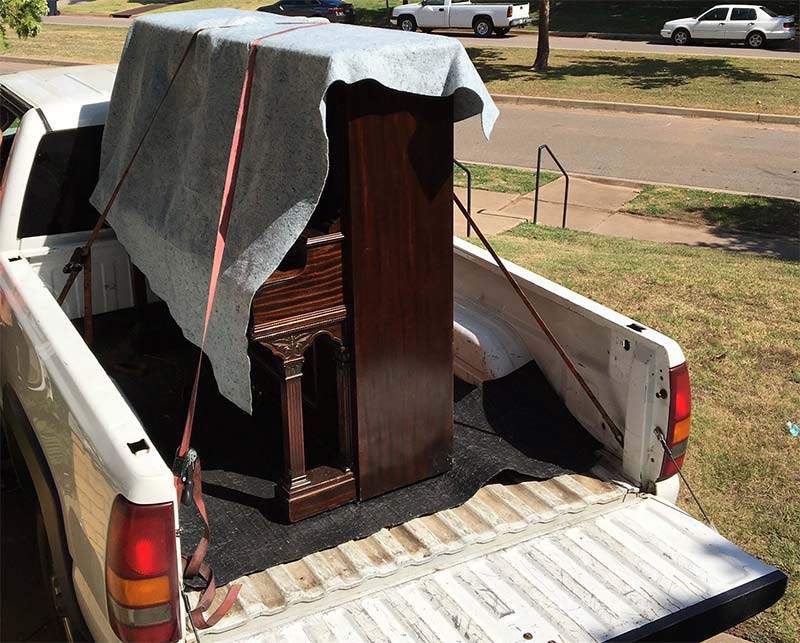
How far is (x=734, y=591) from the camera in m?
3.13

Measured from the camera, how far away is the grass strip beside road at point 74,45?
26.5 meters

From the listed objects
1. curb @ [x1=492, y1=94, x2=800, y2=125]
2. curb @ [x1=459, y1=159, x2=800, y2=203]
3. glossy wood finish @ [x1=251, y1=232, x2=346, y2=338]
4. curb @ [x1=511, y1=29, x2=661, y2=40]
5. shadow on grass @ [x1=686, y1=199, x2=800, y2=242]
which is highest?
glossy wood finish @ [x1=251, y1=232, x2=346, y2=338]

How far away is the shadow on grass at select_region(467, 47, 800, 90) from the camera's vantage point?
2081 centimetres

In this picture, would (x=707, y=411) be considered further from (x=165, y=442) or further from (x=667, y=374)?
(x=165, y=442)

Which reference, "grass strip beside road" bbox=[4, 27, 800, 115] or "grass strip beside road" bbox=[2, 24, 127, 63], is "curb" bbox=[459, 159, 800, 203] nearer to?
"grass strip beside road" bbox=[4, 27, 800, 115]

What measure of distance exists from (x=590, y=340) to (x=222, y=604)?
1835mm

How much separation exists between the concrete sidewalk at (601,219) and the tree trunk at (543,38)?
967 centimetres

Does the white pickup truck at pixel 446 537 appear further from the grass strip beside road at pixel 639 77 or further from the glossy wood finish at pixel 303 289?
the grass strip beside road at pixel 639 77

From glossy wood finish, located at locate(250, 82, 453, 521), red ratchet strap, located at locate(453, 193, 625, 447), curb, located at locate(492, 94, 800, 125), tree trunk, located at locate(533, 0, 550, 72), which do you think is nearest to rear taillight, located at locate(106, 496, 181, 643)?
glossy wood finish, located at locate(250, 82, 453, 521)

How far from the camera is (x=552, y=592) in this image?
3162mm

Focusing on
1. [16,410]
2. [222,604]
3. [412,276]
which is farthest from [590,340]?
[16,410]

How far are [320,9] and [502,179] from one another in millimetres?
24405

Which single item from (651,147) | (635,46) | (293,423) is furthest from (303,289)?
(635,46)

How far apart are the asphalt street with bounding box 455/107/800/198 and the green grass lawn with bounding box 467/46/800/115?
126 cm
